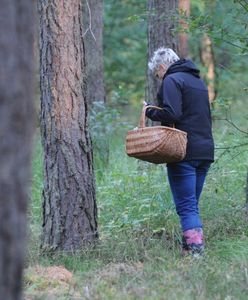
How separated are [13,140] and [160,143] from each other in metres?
3.30

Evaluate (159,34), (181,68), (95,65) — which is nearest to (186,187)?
(181,68)

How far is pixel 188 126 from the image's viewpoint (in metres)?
6.57

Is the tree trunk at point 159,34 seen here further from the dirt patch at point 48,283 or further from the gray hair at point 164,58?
the dirt patch at point 48,283

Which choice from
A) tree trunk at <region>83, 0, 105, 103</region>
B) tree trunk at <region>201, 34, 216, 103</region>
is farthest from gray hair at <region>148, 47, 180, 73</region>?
tree trunk at <region>201, 34, 216, 103</region>

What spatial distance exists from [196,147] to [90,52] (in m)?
7.06

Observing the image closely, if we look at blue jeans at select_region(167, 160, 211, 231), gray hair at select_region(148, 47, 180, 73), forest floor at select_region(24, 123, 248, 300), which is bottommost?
forest floor at select_region(24, 123, 248, 300)

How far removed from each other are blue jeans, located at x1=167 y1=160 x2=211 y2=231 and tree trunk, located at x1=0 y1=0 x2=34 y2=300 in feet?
11.4

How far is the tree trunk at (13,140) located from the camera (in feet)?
10.1

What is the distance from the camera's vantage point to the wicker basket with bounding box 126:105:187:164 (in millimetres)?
6312

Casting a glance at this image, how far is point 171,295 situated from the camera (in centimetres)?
495

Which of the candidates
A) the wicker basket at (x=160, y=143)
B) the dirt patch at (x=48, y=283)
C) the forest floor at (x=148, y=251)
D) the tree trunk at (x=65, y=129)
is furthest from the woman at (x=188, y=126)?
the dirt patch at (x=48, y=283)

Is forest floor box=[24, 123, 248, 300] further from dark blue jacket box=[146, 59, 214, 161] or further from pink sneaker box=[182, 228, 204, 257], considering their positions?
dark blue jacket box=[146, 59, 214, 161]

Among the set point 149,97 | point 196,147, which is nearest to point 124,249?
point 196,147

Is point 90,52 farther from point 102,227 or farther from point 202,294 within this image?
point 202,294
